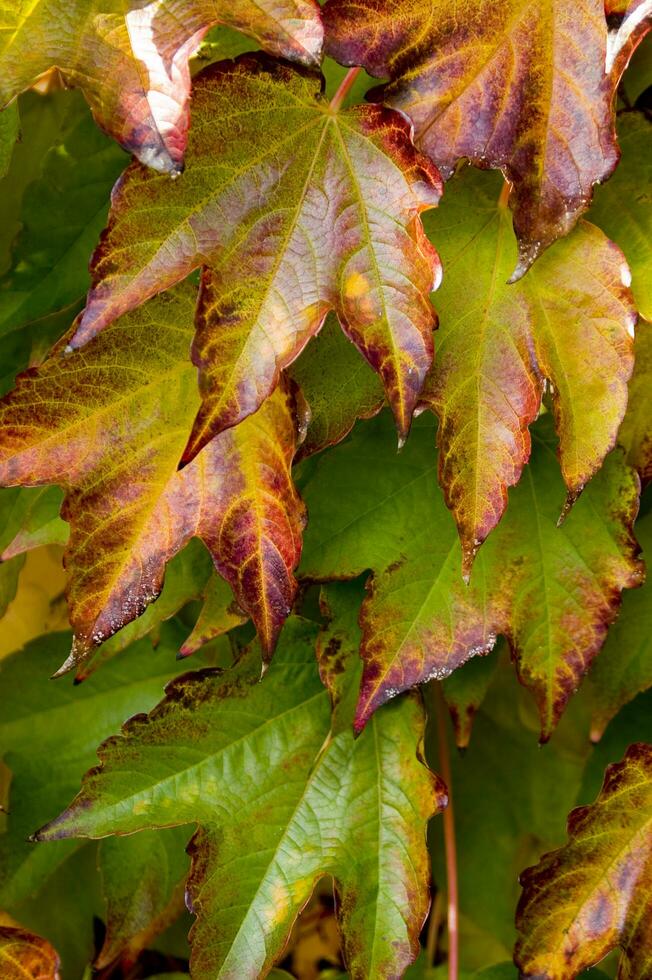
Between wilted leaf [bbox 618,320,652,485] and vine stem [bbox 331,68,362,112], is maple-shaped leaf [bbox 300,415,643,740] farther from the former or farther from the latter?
vine stem [bbox 331,68,362,112]

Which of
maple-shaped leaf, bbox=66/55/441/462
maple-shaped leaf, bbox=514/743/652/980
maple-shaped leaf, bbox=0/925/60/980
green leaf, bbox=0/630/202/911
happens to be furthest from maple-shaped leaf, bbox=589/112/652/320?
maple-shaped leaf, bbox=0/925/60/980

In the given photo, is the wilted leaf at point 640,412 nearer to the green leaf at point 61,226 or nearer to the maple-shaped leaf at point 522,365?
the maple-shaped leaf at point 522,365

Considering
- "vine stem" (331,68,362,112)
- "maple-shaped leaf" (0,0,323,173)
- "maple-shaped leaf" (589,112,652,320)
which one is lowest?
"maple-shaped leaf" (589,112,652,320)

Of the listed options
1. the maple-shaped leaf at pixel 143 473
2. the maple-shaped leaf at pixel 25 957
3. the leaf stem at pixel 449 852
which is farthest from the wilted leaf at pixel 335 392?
the maple-shaped leaf at pixel 25 957

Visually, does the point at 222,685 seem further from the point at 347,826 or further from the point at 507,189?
the point at 507,189

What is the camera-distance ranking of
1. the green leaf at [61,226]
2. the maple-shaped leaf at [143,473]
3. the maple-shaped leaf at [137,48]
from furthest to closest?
1. the green leaf at [61,226]
2. the maple-shaped leaf at [143,473]
3. the maple-shaped leaf at [137,48]
